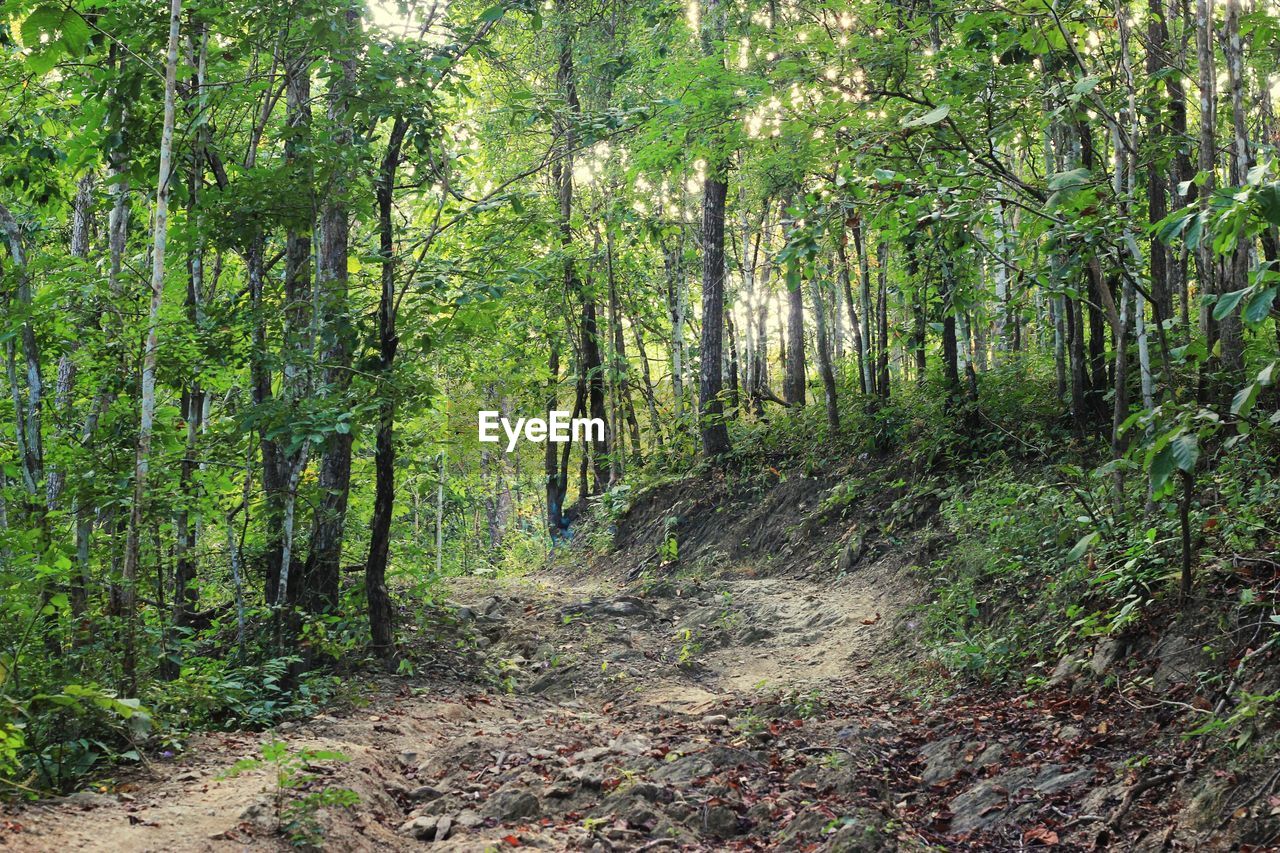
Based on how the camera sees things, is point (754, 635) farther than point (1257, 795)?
Yes

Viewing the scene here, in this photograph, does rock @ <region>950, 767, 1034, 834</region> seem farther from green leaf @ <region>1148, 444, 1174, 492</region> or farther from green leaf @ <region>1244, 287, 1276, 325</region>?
green leaf @ <region>1244, 287, 1276, 325</region>

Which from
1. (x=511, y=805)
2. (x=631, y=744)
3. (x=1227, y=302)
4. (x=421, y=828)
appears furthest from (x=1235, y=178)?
(x=421, y=828)

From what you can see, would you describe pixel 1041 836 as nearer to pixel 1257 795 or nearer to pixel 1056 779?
pixel 1056 779

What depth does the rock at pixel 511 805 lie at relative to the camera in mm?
4883

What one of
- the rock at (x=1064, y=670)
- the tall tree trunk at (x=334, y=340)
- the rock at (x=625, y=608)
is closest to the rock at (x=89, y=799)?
the tall tree trunk at (x=334, y=340)

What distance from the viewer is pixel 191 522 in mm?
8039

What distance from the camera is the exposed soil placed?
4.13 metres

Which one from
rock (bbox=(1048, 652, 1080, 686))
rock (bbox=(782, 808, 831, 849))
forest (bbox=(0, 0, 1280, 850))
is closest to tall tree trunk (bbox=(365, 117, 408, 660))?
forest (bbox=(0, 0, 1280, 850))

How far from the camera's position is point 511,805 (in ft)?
16.2

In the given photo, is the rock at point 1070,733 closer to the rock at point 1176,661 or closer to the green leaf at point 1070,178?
the rock at point 1176,661

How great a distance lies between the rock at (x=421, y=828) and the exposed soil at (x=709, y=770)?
12mm

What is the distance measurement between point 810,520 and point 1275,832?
347 inches

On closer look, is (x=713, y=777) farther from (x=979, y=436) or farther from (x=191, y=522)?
(x=979, y=436)

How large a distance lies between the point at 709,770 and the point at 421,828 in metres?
1.73
